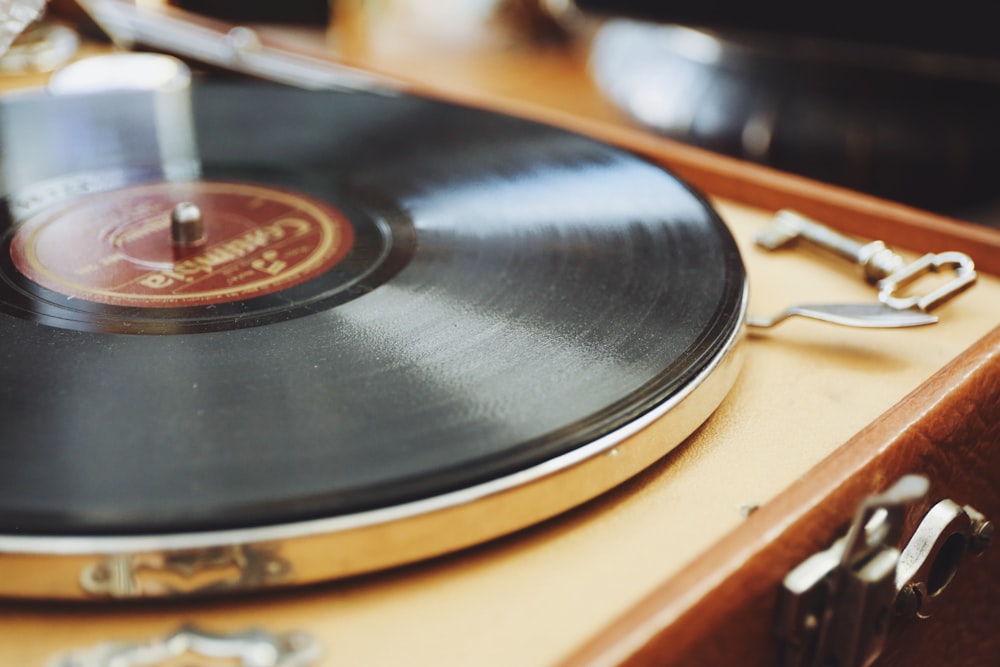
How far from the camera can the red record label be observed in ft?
1.98

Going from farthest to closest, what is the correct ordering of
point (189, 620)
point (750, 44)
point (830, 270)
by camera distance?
point (750, 44)
point (830, 270)
point (189, 620)

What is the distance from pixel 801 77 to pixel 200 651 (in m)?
1.47

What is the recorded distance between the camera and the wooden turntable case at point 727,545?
15.7 inches

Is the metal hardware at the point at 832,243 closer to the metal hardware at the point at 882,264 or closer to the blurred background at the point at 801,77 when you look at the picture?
the metal hardware at the point at 882,264

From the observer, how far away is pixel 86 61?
123cm

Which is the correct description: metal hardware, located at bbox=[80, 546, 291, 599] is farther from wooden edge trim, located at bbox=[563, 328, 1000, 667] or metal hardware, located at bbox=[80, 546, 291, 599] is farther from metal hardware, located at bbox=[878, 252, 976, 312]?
metal hardware, located at bbox=[878, 252, 976, 312]

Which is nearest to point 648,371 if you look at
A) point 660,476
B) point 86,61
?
point 660,476

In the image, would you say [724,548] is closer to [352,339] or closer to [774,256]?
[352,339]

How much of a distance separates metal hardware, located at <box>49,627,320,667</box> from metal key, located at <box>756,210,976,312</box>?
441mm

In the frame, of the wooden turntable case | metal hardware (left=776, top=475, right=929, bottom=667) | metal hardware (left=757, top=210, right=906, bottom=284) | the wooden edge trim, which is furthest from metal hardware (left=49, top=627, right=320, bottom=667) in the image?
metal hardware (left=757, top=210, right=906, bottom=284)

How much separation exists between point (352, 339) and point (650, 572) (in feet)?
0.65

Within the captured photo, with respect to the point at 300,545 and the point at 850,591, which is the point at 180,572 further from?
the point at 850,591

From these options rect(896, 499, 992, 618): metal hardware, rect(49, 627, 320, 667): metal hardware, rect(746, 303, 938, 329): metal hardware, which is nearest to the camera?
rect(49, 627, 320, 667): metal hardware

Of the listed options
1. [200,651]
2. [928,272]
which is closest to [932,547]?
[928,272]
